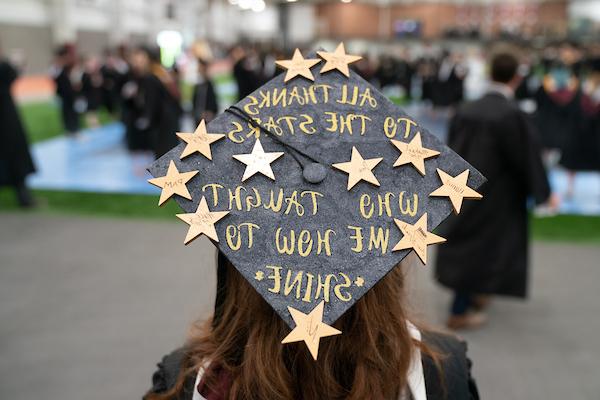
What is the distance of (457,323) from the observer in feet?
11.2

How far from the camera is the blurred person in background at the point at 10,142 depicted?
5.62 m

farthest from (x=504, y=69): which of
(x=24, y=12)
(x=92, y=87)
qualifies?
(x=24, y=12)

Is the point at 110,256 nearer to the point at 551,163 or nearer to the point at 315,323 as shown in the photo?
the point at 315,323

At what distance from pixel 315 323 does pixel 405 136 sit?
375 mm

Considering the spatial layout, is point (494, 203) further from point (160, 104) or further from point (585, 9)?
point (585, 9)

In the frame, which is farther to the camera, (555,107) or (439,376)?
(555,107)

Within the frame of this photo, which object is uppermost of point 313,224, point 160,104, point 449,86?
point 313,224

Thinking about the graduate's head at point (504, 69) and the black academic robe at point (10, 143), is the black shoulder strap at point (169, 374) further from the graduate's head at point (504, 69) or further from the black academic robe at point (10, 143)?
the black academic robe at point (10, 143)

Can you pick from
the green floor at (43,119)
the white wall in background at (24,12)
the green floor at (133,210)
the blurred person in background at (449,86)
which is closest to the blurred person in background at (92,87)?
the green floor at (43,119)

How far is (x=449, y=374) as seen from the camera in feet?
3.67

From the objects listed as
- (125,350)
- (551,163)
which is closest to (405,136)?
(125,350)

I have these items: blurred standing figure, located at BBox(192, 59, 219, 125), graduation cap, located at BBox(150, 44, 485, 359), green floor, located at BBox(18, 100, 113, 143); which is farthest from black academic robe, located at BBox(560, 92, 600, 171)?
green floor, located at BBox(18, 100, 113, 143)

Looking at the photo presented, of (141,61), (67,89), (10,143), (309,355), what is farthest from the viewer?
(67,89)

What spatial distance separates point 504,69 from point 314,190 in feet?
8.03
